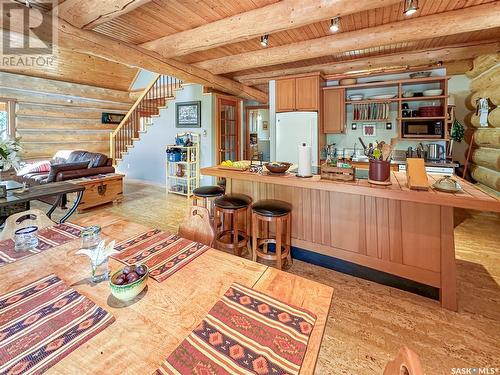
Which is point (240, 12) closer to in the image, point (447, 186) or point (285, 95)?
point (285, 95)

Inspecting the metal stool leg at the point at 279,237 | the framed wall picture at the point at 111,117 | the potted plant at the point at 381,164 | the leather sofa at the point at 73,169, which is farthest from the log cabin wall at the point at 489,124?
the framed wall picture at the point at 111,117

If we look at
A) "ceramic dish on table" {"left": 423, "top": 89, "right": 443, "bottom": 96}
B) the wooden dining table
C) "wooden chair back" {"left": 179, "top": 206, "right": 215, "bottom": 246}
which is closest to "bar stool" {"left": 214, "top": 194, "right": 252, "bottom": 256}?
"wooden chair back" {"left": 179, "top": 206, "right": 215, "bottom": 246}

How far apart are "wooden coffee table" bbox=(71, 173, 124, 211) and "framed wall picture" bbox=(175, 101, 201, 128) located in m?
2.06

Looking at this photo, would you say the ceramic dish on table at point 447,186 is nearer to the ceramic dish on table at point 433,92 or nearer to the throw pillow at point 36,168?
the ceramic dish on table at point 433,92

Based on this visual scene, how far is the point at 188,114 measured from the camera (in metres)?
6.19

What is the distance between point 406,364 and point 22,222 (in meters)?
2.30

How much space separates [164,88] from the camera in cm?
674

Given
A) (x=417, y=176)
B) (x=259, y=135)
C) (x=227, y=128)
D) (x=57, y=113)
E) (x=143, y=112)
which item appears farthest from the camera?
(x=259, y=135)

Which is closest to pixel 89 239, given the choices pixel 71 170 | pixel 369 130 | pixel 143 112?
pixel 71 170

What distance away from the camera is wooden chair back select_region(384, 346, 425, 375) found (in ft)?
1.84

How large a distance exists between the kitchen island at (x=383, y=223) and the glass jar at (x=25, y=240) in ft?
5.78

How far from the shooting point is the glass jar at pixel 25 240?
1383mm

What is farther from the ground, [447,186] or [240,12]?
[240,12]

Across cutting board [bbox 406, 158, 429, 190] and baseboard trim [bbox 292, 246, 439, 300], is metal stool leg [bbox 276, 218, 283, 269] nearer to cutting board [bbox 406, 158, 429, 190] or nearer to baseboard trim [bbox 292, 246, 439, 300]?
baseboard trim [bbox 292, 246, 439, 300]
